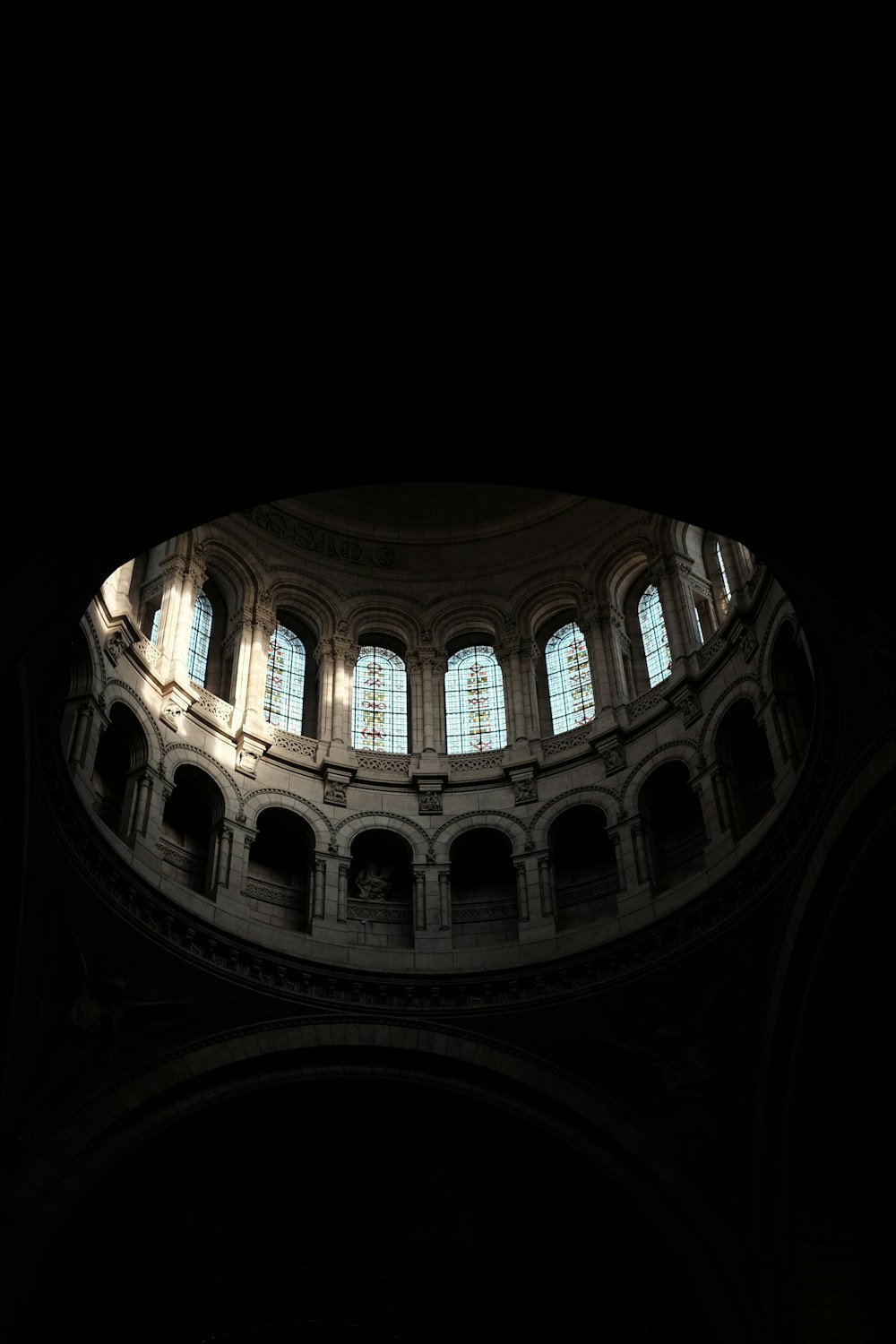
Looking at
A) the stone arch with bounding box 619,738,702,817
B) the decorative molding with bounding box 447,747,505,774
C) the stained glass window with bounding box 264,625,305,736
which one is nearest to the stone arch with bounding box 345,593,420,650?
the stained glass window with bounding box 264,625,305,736

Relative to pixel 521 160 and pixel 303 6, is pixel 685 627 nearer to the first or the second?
pixel 521 160

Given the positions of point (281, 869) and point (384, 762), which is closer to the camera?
point (281, 869)

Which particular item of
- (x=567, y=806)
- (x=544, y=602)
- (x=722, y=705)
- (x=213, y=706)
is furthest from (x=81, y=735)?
(x=544, y=602)

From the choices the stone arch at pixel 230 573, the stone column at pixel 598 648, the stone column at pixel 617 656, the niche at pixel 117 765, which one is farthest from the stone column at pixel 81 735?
the stone column at pixel 617 656

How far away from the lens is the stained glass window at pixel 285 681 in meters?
26.0

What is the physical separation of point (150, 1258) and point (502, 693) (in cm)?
1203

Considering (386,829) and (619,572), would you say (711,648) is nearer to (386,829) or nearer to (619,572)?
(619,572)

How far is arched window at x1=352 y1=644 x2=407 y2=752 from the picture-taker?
2611cm

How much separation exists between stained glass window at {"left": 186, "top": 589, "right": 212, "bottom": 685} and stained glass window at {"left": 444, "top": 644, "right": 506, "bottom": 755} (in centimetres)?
489

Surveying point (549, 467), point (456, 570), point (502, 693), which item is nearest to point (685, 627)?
point (502, 693)

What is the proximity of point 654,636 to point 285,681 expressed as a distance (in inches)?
289

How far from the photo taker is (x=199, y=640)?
2611 centimetres

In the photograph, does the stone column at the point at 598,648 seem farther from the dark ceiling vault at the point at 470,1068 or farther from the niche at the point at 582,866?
the dark ceiling vault at the point at 470,1068

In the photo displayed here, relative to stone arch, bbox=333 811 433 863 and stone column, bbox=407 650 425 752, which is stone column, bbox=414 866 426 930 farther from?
stone column, bbox=407 650 425 752
